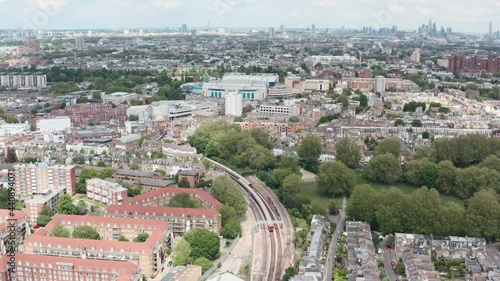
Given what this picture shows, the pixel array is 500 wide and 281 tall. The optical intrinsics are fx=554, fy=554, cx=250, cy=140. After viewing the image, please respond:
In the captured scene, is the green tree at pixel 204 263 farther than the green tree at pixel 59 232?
No

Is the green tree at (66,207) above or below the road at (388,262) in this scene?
above

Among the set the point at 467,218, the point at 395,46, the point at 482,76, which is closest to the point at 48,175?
the point at 467,218

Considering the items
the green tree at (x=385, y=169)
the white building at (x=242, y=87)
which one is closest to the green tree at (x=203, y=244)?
the green tree at (x=385, y=169)

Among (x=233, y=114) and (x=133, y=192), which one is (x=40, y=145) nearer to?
(x=133, y=192)

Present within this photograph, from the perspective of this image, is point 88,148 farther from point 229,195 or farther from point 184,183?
point 229,195

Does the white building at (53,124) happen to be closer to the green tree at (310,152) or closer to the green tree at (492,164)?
the green tree at (310,152)
